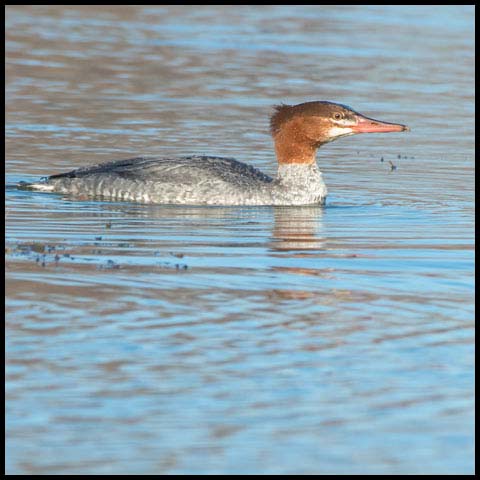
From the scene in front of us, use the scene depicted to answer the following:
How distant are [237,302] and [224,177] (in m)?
4.90

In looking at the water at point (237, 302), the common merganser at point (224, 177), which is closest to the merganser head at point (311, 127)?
the common merganser at point (224, 177)

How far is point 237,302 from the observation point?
9.60 meters

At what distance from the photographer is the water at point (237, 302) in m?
7.09

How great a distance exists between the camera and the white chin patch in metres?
14.9

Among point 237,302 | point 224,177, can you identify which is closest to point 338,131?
point 224,177

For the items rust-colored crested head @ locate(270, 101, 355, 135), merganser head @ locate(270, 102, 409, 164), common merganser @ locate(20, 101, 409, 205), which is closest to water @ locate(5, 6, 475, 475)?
common merganser @ locate(20, 101, 409, 205)

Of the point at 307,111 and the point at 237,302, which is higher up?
the point at 307,111

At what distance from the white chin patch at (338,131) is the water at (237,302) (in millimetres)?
636

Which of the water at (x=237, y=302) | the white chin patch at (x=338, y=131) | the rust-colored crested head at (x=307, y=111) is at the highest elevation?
the rust-colored crested head at (x=307, y=111)

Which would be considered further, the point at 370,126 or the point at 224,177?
the point at 370,126

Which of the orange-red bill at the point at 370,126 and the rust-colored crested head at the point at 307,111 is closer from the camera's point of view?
the orange-red bill at the point at 370,126

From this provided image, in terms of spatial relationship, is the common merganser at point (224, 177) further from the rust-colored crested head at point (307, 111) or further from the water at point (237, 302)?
the water at point (237, 302)

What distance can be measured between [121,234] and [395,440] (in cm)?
550

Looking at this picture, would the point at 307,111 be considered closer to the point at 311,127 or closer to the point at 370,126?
the point at 311,127
